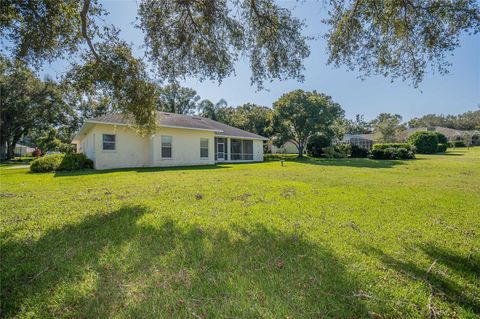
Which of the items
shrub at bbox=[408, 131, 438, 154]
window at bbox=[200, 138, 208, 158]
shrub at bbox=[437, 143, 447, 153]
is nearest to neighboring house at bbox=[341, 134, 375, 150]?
shrub at bbox=[437, 143, 447, 153]

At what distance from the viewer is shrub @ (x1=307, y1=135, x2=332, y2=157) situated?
2825 cm

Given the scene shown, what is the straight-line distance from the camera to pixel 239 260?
274 centimetres

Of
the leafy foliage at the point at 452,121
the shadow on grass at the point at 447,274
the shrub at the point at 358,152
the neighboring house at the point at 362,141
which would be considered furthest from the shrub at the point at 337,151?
the leafy foliage at the point at 452,121

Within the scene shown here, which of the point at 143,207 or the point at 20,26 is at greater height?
the point at 20,26

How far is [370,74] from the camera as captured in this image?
5.83m

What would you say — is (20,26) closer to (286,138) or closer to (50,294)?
(50,294)

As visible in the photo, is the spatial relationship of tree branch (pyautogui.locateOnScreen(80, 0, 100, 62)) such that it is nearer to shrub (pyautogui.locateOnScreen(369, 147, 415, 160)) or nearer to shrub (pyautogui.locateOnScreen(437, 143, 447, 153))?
shrub (pyautogui.locateOnScreen(369, 147, 415, 160))

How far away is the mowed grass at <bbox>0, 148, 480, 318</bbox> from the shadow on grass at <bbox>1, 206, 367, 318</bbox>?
0.01 m

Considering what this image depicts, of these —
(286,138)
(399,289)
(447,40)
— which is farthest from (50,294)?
(286,138)

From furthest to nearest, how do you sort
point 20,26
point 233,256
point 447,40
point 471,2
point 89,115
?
point 89,115
point 20,26
point 447,40
point 471,2
point 233,256

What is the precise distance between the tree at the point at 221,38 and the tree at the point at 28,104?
72.3 feet

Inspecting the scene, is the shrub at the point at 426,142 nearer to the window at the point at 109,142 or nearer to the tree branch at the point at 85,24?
the window at the point at 109,142

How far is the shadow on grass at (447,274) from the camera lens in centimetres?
210

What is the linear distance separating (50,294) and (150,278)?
88cm
